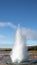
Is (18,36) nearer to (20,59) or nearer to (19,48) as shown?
(19,48)

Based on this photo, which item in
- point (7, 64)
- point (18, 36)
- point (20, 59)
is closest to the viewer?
point (7, 64)

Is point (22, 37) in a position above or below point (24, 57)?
above

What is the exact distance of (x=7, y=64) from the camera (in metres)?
39.2

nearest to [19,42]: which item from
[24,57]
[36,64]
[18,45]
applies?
[18,45]

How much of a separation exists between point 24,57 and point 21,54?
1030mm

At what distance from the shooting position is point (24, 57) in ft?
153

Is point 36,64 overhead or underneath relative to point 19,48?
underneath

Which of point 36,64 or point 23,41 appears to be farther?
point 23,41

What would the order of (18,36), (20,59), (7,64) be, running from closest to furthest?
(7,64)
(20,59)
(18,36)

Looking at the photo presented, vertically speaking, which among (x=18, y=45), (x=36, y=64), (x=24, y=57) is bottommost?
(x=36, y=64)

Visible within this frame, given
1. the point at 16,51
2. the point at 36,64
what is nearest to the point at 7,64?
A: the point at 36,64

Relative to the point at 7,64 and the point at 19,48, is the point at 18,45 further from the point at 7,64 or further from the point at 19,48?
the point at 7,64

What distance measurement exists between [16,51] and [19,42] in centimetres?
225

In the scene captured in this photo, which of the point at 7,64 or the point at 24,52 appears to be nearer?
the point at 7,64
